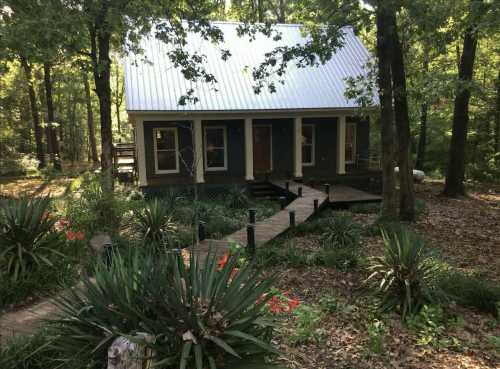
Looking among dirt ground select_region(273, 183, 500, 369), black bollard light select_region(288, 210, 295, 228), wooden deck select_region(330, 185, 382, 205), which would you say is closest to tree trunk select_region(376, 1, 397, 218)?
dirt ground select_region(273, 183, 500, 369)

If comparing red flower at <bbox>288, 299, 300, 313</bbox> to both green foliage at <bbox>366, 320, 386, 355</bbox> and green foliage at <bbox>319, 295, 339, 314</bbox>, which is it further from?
green foliage at <bbox>366, 320, 386, 355</bbox>

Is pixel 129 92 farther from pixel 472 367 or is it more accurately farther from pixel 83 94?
pixel 83 94

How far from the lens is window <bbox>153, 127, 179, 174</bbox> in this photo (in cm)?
1630

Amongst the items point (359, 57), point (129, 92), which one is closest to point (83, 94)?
point (129, 92)

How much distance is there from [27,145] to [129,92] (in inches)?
796

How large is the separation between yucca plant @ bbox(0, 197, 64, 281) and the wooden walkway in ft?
7.74

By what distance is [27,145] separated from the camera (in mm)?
29953

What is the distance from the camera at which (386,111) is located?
32.6 ft

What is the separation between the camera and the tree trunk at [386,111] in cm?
945

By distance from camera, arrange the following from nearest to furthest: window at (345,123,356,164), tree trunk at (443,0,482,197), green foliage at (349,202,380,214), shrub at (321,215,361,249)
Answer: shrub at (321,215,361,249)
green foliage at (349,202,380,214)
tree trunk at (443,0,482,197)
window at (345,123,356,164)

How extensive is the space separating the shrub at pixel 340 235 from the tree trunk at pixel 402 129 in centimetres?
254

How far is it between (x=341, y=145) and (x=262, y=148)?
360cm

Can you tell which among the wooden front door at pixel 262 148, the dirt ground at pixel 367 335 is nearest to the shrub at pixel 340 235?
the dirt ground at pixel 367 335

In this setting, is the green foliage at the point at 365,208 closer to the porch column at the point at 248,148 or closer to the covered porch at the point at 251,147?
the covered porch at the point at 251,147
